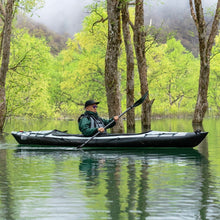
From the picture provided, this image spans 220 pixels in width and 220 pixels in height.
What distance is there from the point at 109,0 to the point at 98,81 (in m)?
22.1

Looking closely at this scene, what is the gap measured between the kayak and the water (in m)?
0.28

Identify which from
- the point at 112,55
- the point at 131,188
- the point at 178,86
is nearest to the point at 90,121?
the point at 112,55

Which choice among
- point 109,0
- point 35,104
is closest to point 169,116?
point 35,104

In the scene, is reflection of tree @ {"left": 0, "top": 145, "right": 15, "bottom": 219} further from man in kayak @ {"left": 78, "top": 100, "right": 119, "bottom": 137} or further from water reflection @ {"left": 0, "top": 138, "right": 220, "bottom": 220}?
man in kayak @ {"left": 78, "top": 100, "right": 119, "bottom": 137}

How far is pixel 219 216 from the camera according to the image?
5.77 meters

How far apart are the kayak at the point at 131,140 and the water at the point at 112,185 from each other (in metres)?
0.28

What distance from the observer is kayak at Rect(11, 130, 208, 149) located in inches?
513

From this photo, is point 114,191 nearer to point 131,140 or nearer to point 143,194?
point 143,194

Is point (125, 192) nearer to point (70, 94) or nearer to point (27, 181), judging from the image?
point (27, 181)

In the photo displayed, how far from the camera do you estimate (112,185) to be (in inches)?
317

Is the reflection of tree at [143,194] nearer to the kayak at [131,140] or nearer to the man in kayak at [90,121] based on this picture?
the kayak at [131,140]

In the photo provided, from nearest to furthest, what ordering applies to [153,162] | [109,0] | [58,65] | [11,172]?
1. [11,172]
2. [153,162]
3. [109,0]
4. [58,65]

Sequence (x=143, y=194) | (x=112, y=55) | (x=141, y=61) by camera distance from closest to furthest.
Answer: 1. (x=143, y=194)
2. (x=112, y=55)
3. (x=141, y=61)

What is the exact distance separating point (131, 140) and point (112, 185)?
5.46 m
